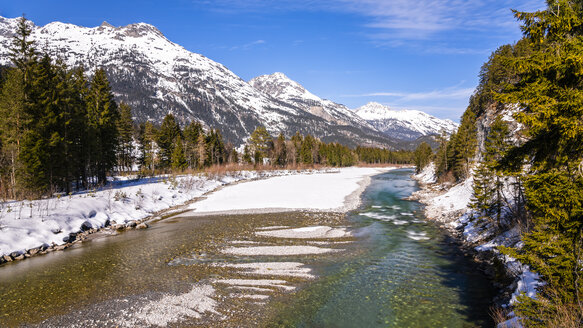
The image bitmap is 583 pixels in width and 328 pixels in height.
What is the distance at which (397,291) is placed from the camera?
1216 centimetres

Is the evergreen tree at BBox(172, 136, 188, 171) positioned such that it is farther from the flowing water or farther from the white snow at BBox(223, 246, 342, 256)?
the white snow at BBox(223, 246, 342, 256)

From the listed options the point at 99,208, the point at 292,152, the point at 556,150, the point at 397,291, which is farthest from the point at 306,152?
the point at 556,150

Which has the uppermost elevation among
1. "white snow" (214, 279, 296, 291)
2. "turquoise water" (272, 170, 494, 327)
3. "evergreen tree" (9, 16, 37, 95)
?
"evergreen tree" (9, 16, 37, 95)

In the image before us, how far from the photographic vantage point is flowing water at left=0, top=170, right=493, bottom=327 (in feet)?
33.2

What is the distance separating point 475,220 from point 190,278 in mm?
19060

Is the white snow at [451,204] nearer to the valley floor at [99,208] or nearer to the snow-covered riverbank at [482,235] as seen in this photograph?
the snow-covered riverbank at [482,235]

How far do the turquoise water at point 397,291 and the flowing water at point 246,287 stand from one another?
38 mm

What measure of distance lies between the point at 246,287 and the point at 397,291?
6.29 meters

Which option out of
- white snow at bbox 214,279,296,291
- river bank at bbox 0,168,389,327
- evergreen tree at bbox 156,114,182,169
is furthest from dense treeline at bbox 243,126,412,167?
white snow at bbox 214,279,296,291

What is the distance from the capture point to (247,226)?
23312mm

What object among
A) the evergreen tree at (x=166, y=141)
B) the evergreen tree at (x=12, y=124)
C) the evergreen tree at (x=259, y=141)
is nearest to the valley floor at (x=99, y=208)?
the evergreen tree at (x=12, y=124)

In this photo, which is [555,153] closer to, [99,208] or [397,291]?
[397,291]

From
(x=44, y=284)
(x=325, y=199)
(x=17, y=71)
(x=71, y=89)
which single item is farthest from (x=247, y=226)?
(x=71, y=89)

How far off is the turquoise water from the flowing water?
0.13 feet
